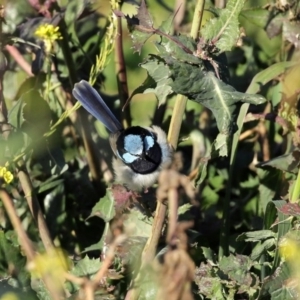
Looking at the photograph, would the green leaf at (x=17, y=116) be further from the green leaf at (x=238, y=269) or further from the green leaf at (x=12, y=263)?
the green leaf at (x=238, y=269)

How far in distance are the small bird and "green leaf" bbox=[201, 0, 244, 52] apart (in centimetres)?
43

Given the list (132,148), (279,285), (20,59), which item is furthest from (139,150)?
(279,285)

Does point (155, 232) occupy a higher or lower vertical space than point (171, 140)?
lower

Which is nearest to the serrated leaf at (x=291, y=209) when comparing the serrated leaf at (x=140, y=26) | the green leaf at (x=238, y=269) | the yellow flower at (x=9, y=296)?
the green leaf at (x=238, y=269)

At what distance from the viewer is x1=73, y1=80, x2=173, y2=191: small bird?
1863 millimetres

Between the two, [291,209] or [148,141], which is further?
[148,141]

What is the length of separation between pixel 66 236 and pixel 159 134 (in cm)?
39

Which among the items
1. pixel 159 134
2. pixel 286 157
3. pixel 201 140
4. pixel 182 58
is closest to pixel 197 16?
pixel 182 58

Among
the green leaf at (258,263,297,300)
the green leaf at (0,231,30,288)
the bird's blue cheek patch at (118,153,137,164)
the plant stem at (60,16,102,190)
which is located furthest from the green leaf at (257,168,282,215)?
the green leaf at (0,231,30,288)

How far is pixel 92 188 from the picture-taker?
79.7 inches

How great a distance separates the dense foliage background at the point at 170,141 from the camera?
4.52 ft

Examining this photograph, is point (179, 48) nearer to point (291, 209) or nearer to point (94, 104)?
point (291, 209)

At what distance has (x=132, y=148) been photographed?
81.7 inches

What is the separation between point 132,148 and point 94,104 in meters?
0.25
